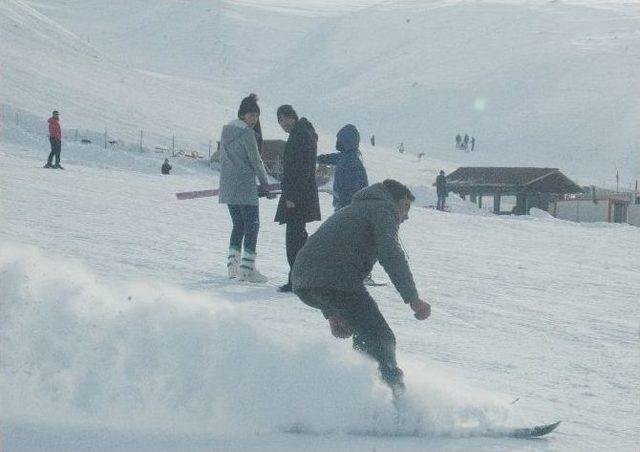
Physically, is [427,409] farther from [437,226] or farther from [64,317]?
[437,226]

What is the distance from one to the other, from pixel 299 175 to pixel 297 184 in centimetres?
8

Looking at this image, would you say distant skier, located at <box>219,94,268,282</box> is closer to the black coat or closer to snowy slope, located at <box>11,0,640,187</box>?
the black coat

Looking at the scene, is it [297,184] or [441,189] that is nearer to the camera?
[297,184]

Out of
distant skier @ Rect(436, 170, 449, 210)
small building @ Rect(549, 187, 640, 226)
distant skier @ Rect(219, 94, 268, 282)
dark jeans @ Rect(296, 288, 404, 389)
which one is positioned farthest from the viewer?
small building @ Rect(549, 187, 640, 226)

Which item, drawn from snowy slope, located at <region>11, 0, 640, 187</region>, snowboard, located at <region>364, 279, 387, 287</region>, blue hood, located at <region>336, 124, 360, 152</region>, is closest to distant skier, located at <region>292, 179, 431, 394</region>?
blue hood, located at <region>336, 124, 360, 152</region>

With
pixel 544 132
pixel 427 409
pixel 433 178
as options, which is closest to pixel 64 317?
pixel 427 409

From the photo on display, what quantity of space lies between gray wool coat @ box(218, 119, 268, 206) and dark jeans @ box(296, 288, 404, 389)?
12.2 ft

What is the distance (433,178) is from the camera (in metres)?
66.5

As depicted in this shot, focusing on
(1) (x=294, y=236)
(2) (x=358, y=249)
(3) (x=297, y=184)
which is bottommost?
(1) (x=294, y=236)

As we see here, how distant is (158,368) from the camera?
14.4 feet

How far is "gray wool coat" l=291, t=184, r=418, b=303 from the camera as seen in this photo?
15.2 feet

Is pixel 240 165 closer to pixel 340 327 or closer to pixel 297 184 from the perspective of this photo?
pixel 297 184

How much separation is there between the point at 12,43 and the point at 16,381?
81740mm

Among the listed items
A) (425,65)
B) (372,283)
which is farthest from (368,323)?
(425,65)
